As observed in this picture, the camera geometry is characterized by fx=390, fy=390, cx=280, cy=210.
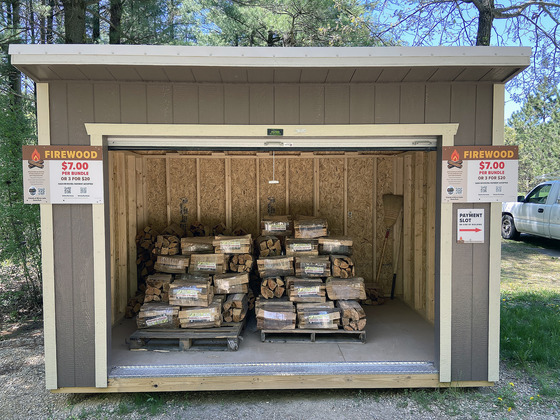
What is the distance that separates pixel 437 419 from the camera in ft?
12.0

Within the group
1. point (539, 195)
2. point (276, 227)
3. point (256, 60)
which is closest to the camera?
point (256, 60)

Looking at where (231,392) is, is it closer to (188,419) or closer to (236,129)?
(188,419)

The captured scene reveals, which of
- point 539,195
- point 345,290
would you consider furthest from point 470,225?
point 539,195

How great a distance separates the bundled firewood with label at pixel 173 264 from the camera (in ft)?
18.3

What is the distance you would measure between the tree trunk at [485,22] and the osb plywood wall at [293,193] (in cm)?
394

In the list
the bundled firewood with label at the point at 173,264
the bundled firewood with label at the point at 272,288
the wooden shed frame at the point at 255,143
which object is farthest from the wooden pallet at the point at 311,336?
the bundled firewood with label at the point at 173,264

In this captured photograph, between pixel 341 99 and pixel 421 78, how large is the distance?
79cm

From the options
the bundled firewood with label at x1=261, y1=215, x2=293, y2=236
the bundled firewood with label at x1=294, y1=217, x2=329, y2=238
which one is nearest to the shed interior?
the bundled firewood with label at x1=261, y1=215, x2=293, y2=236

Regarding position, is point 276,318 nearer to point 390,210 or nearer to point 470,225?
point 470,225

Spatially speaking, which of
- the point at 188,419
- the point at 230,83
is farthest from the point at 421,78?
the point at 188,419

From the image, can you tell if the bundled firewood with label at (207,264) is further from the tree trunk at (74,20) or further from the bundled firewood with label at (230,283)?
the tree trunk at (74,20)

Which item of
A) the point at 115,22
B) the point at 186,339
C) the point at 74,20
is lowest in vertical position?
the point at 186,339

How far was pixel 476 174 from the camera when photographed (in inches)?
154

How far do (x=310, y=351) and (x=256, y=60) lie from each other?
3295 mm
